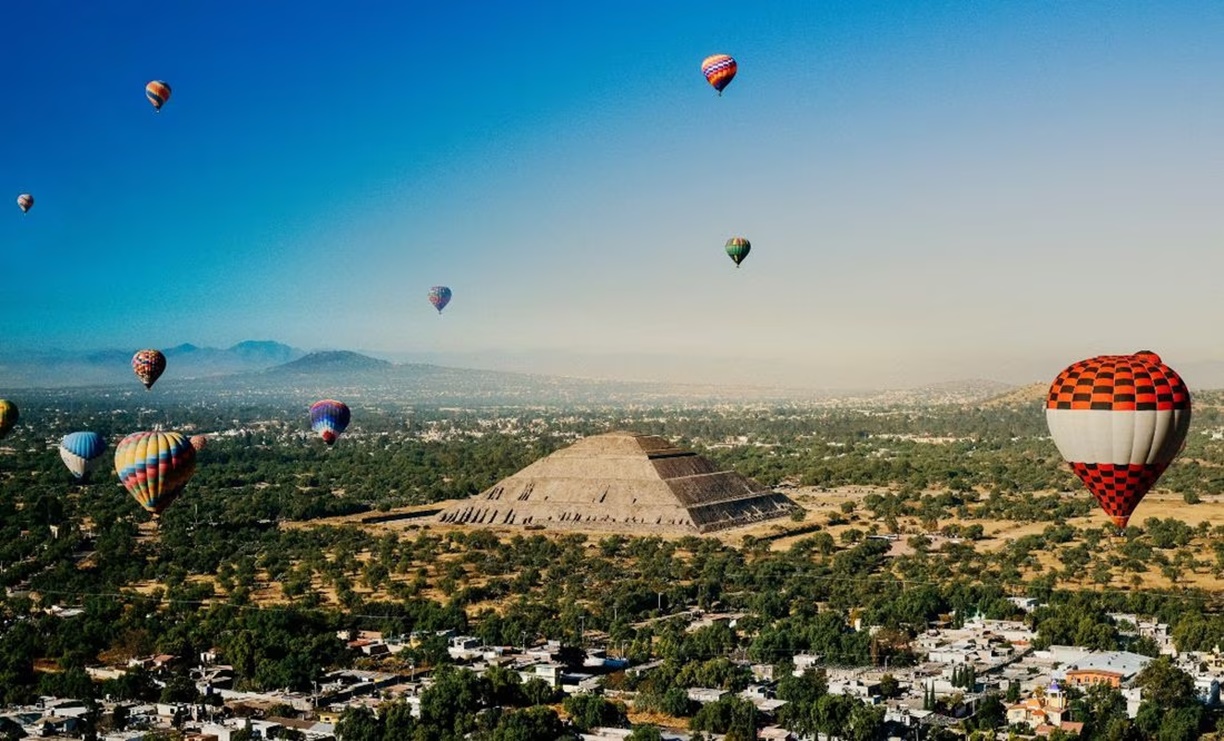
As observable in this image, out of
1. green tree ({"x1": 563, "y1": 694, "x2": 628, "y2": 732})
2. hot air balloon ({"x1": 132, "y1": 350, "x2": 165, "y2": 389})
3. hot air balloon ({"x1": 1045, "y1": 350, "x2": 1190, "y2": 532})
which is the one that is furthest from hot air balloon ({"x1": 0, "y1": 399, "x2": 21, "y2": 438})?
hot air balloon ({"x1": 1045, "y1": 350, "x2": 1190, "y2": 532})

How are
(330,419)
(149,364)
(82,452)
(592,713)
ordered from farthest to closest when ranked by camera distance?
1. (330,419)
2. (82,452)
3. (149,364)
4. (592,713)

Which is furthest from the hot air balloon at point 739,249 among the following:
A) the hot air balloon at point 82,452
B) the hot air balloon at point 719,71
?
the hot air balloon at point 82,452

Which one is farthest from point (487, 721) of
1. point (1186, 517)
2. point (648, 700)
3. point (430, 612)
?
point (1186, 517)

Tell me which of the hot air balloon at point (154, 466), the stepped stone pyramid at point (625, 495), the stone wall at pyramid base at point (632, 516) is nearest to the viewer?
the hot air balloon at point (154, 466)

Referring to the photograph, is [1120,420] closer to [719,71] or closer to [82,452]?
[719,71]

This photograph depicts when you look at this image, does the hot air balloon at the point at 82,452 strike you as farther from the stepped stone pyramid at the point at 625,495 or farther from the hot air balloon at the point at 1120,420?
the hot air balloon at the point at 1120,420

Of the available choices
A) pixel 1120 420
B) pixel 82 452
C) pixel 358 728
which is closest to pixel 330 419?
pixel 82 452
